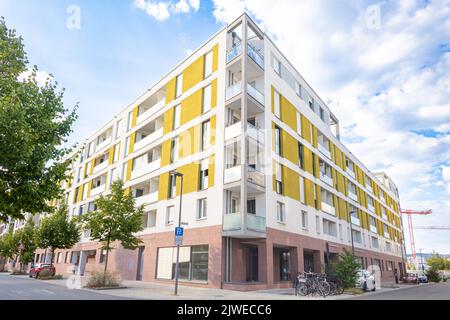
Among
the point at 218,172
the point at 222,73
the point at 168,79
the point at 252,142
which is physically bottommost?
the point at 218,172

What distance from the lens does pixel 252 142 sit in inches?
852

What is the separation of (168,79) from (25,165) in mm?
20302

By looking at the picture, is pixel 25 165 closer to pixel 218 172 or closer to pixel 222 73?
pixel 218 172

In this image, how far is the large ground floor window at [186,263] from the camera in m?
20.7

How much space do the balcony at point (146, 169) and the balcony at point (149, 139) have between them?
2.23 m

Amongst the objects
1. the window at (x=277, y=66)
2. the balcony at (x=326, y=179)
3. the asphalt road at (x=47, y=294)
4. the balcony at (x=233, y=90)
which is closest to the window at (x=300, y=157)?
the balcony at (x=326, y=179)

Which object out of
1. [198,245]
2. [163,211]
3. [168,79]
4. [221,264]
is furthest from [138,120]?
[221,264]

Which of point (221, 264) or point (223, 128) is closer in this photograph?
point (221, 264)

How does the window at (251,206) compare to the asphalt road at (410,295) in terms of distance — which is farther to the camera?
the window at (251,206)

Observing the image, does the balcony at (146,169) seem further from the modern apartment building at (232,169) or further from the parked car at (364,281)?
the parked car at (364,281)

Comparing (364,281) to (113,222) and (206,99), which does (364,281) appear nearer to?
(206,99)

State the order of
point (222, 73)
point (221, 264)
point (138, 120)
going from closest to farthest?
point (221, 264), point (222, 73), point (138, 120)

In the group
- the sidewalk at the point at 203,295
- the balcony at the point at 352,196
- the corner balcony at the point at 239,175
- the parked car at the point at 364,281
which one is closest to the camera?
the sidewalk at the point at 203,295

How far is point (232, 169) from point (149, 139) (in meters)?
12.1
